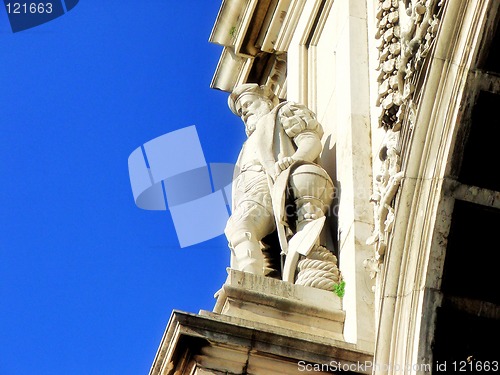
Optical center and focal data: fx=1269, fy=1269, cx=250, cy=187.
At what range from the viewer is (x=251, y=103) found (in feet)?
49.0

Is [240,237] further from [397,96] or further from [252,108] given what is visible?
[252,108]

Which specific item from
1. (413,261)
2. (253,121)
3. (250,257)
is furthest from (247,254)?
(253,121)

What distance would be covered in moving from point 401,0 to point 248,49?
6076 millimetres

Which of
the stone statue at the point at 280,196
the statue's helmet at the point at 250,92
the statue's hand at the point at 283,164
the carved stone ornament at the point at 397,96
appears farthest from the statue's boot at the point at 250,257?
the statue's helmet at the point at 250,92

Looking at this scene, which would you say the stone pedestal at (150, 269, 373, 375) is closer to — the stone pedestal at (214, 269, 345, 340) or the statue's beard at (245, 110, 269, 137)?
the stone pedestal at (214, 269, 345, 340)

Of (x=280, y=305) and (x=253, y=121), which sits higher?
(x=253, y=121)

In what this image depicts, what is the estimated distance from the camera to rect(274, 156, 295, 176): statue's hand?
12.8 meters

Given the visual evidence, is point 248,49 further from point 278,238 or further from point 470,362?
point 470,362

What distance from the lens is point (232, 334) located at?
10438 mm

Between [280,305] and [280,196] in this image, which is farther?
[280,196]

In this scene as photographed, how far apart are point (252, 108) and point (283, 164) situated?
7.16 ft

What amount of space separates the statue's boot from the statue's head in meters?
2.29

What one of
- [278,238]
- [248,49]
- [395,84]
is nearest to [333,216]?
[278,238]

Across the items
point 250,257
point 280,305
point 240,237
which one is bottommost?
point 280,305
